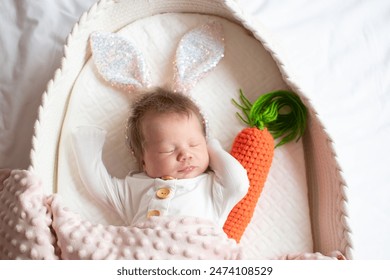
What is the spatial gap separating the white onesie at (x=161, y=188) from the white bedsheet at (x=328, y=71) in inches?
8.7

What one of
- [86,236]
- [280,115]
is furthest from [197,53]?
[86,236]

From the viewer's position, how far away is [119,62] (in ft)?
4.43

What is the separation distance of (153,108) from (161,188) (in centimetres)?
17

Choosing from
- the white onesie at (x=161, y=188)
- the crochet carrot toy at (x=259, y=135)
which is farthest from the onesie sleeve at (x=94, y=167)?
the crochet carrot toy at (x=259, y=135)

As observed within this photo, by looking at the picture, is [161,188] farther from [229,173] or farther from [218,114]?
[218,114]

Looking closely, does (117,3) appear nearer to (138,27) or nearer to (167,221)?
(138,27)

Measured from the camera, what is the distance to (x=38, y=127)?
1185 mm

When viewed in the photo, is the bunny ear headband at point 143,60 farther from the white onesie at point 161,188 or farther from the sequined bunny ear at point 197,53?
the white onesie at point 161,188

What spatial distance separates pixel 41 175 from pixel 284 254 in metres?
0.55

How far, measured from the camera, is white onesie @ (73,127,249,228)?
1180 millimetres

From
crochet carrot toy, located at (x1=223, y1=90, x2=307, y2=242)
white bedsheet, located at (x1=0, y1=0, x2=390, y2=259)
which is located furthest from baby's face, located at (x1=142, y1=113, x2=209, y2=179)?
white bedsheet, located at (x1=0, y1=0, x2=390, y2=259)

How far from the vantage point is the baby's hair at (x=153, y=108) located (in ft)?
4.01
